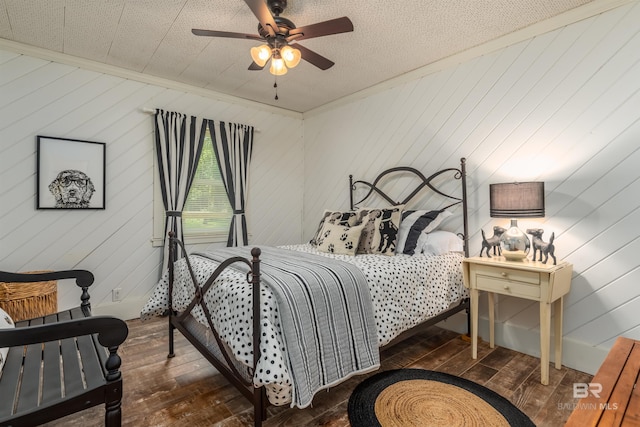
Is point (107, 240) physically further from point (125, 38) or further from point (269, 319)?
point (269, 319)

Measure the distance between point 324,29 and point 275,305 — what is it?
5.46ft

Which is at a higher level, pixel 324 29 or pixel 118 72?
pixel 118 72

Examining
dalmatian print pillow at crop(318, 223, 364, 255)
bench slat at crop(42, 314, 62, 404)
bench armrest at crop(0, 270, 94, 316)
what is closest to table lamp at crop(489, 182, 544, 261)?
dalmatian print pillow at crop(318, 223, 364, 255)

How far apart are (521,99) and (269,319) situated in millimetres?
2597

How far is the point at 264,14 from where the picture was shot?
1.85 metres

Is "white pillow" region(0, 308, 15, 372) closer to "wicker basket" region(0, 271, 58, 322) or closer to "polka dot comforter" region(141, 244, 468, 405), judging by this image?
"polka dot comforter" region(141, 244, 468, 405)

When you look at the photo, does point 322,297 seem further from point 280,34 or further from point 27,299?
point 27,299

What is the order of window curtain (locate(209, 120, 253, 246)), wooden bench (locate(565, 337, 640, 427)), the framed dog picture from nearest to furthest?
wooden bench (locate(565, 337, 640, 427)) → the framed dog picture → window curtain (locate(209, 120, 253, 246))

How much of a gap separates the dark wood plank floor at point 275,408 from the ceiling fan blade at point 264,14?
7.47ft

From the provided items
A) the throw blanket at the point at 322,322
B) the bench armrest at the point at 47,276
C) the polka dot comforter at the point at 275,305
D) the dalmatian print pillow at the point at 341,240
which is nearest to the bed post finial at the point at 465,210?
the polka dot comforter at the point at 275,305

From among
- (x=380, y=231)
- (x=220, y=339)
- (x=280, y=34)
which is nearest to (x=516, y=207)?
(x=380, y=231)

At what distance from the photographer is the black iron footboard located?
1499 mm

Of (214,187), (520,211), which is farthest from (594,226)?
(214,187)

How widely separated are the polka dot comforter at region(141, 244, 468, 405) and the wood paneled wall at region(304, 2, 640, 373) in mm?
689
